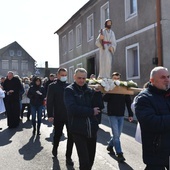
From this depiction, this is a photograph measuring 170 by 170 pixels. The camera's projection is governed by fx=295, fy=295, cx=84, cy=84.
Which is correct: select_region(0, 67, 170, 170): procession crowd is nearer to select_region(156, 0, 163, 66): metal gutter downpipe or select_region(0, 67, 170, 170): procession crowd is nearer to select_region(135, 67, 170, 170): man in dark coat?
select_region(135, 67, 170, 170): man in dark coat

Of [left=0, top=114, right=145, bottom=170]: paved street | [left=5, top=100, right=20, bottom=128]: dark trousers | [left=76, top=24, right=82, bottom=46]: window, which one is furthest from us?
[left=76, top=24, right=82, bottom=46]: window

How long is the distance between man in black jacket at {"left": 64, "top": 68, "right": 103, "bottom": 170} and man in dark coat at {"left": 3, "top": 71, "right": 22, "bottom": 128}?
6.47m

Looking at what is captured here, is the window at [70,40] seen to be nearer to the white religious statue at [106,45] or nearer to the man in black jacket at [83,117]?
the white religious statue at [106,45]

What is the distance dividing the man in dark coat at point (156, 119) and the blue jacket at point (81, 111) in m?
1.03

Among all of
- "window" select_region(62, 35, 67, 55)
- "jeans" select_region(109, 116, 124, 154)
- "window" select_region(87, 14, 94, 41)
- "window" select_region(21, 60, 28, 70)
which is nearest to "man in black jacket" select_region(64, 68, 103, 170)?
"jeans" select_region(109, 116, 124, 154)

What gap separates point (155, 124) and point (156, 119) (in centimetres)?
5

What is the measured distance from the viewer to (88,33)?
22.6 m

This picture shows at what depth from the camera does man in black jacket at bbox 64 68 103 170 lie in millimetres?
4188

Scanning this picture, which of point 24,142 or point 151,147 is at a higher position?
point 151,147

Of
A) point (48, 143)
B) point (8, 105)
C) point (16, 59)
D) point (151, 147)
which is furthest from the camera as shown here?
point (16, 59)

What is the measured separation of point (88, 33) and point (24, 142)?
15.8 metres

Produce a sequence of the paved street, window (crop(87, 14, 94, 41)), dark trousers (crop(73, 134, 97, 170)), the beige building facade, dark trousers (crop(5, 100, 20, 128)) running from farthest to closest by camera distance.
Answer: window (crop(87, 14, 94, 41)), the beige building facade, dark trousers (crop(5, 100, 20, 128)), the paved street, dark trousers (crop(73, 134, 97, 170))

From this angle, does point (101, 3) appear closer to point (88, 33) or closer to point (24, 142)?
point (88, 33)

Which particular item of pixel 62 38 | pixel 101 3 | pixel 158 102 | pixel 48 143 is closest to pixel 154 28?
pixel 101 3
